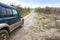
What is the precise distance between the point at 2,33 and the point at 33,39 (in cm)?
235

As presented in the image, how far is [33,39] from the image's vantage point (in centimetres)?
682

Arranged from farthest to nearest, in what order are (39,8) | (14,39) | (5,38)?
(39,8) < (14,39) < (5,38)

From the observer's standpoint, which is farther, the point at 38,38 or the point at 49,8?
the point at 49,8

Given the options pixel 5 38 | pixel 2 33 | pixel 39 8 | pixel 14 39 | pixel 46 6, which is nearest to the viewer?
pixel 2 33

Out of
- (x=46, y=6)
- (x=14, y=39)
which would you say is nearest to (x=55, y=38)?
(x=14, y=39)

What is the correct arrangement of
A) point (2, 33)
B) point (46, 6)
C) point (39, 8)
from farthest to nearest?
point (39, 8) → point (46, 6) → point (2, 33)

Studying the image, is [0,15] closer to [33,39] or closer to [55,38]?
[33,39]

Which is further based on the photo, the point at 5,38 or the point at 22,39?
the point at 22,39

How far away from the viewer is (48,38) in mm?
7027

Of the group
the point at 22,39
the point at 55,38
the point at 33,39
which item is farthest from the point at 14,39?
the point at 55,38

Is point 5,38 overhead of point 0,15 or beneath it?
beneath

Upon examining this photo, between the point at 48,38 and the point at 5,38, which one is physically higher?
the point at 5,38

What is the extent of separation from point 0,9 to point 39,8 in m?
35.8

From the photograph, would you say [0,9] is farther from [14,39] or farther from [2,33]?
[14,39]
